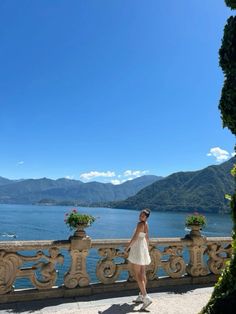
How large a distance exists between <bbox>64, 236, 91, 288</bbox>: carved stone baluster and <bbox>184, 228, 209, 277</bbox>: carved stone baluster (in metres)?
2.76

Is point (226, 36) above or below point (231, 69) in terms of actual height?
above

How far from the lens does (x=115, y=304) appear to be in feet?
24.0

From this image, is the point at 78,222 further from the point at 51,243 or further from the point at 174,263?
the point at 174,263

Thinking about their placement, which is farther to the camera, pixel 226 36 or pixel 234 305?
pixel 226 36

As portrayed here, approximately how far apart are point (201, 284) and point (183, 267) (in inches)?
24.7

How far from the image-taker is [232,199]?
4.51 metres

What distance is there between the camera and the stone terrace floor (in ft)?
22.5

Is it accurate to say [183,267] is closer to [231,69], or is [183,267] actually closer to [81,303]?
[81,303]

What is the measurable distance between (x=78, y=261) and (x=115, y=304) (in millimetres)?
1257

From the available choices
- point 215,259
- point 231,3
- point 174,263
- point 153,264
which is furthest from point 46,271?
point 231,3

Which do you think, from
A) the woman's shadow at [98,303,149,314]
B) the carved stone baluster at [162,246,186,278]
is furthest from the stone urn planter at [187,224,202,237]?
the woman's shadow at [98,303,149,314]

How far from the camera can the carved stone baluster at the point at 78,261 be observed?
795 centimetres

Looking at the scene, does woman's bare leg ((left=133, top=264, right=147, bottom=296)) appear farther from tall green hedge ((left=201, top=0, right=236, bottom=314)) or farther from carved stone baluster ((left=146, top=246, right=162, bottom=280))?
tall green hedge ((left=201, top=0, right=236, bottom=314))

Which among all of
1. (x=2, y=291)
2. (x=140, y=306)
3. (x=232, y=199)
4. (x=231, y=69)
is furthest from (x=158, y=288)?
(x=231, y=69)
